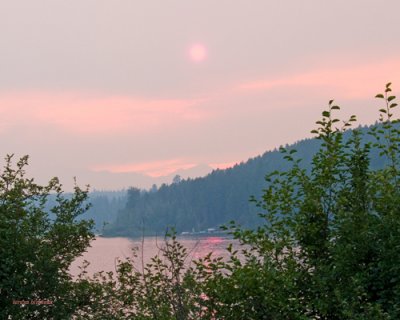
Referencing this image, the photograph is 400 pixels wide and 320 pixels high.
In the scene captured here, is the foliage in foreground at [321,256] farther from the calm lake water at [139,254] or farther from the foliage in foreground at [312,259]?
the calm lake water at [139,254]

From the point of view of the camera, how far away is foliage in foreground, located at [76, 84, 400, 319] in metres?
11.2

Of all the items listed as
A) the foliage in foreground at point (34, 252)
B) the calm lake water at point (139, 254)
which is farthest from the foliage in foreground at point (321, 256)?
the foliage in foreground at point (34, 252)

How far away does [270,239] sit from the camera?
44.6ft

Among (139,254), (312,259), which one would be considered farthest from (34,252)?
(139,254)

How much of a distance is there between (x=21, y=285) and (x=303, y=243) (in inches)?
287

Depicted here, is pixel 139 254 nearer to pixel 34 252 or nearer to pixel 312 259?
pixel 34 252

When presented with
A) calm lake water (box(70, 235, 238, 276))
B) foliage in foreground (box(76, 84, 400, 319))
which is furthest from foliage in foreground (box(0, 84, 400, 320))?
calm lake water (box(70, 235, 238, 276))

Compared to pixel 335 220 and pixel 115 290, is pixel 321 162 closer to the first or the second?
pixel 335 220

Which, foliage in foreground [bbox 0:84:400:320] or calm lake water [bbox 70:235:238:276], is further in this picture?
calm lake water [bbox 70:235:238:276]

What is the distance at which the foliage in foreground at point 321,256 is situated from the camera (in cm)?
1120

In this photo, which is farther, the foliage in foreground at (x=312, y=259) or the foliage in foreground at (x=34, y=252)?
the foliage in foreground at (x=34, y=252)

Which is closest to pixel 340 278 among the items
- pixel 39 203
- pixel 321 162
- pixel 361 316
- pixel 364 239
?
Result: pixel 364 239

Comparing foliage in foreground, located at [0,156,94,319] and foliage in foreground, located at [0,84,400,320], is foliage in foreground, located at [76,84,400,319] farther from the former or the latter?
foliage in foreground, located at [0,156,94,319]

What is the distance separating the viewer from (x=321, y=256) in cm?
1255
